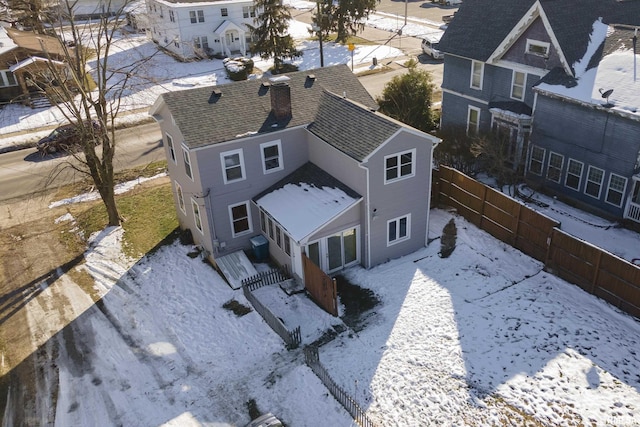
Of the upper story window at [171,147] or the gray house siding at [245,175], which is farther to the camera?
the upper story window at [171,147]

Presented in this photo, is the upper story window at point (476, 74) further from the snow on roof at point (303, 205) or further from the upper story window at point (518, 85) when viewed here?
the snow on roof at point (303, 205)

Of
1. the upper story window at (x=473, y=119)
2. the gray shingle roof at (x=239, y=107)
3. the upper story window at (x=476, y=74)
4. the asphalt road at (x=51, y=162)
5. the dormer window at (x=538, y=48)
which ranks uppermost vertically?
the dormer window at (x=538, y=48)

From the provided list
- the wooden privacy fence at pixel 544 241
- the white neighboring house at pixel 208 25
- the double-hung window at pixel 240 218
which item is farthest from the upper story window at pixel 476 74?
the white neighboring house at pixel 208 25

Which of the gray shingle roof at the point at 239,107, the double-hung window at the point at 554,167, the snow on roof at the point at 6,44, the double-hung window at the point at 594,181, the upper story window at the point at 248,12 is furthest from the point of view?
the upper story window at the point at 248,12

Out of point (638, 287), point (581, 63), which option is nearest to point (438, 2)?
point (581, 63)

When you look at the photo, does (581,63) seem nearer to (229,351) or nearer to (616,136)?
(616,136)

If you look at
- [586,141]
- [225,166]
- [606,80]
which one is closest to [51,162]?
[225,166]
